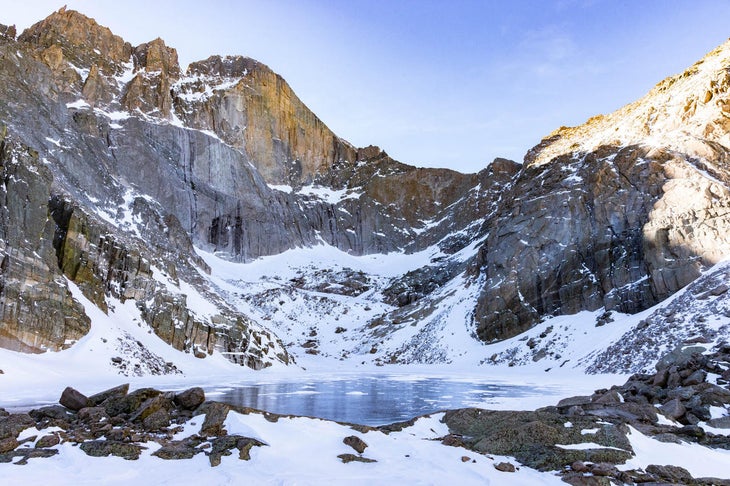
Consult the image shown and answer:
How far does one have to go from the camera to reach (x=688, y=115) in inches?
2525

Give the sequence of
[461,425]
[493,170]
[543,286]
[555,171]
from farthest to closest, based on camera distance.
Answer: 1. [493,170]
2. [555,171]
3. [543,286]
4. [461,425]

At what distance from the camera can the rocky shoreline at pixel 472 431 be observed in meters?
9.63

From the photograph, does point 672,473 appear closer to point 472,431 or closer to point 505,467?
point 505,467

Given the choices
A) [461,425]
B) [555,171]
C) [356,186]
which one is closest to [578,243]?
[555,171]

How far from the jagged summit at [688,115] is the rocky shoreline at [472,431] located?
54344mm

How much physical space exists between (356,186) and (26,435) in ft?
504

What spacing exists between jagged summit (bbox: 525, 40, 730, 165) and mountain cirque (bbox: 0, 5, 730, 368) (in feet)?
1.08

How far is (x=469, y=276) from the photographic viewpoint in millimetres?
78312

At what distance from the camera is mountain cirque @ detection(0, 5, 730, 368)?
130 ft

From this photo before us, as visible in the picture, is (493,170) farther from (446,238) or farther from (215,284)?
(215,284)

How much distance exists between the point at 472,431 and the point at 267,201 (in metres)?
127

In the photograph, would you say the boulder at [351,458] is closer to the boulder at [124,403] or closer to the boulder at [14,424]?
the boulder at [124,403]

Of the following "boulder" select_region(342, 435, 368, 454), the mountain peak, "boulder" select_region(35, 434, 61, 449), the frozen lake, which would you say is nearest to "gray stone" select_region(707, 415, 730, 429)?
the frozen lake

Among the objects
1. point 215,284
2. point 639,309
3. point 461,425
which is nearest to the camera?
point 461,425
